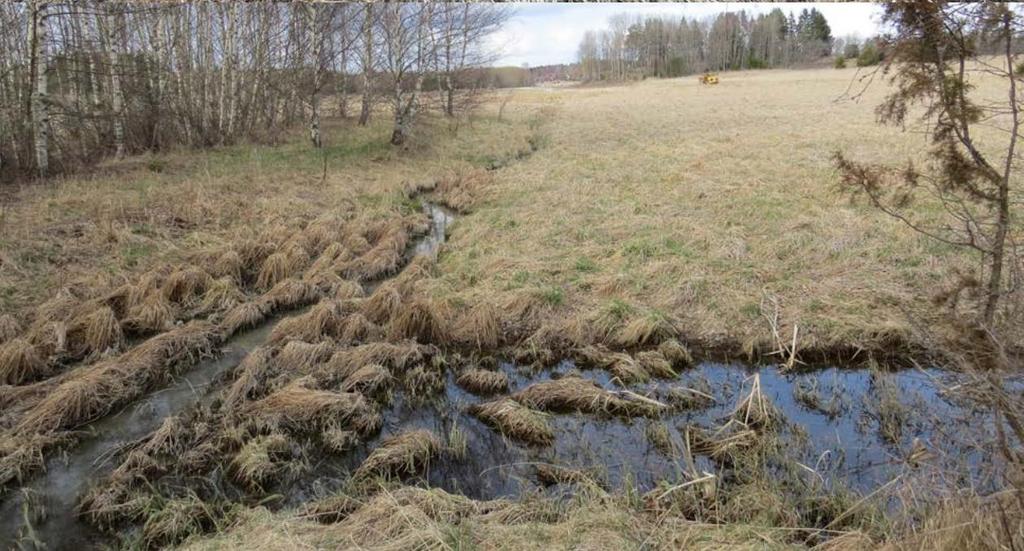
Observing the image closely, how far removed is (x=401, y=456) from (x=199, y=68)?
1787 centimetres

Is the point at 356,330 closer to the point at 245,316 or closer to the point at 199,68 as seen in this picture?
the point at 245,316

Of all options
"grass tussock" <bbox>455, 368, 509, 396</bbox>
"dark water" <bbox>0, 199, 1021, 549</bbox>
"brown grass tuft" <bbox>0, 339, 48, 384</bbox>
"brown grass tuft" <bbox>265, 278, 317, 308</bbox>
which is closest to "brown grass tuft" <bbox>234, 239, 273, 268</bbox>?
"brown grass tuft" <bbox>265, 278, 317, 308</bbox>

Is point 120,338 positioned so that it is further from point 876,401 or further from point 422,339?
point 876,401

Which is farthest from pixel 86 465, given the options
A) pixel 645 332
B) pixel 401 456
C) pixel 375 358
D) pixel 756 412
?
pixel 756 412

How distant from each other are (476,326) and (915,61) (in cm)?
509

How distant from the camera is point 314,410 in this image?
5.96 metres

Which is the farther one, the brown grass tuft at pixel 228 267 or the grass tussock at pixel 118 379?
the brown grass tuft at pixel 228 267

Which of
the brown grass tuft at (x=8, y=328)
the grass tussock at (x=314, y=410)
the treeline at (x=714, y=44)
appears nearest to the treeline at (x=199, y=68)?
the brown grass tuft at (x=8, y=328)

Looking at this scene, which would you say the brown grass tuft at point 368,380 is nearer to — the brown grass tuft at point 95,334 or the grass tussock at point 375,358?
the grass tussock at point 375,358

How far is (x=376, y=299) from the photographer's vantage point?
322 inches

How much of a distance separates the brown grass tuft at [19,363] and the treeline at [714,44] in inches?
3068

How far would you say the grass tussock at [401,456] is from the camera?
512 centimetres

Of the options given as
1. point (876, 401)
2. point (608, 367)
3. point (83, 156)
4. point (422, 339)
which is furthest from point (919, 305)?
point (83, 156)

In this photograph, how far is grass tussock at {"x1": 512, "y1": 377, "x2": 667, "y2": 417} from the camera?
5.97m
